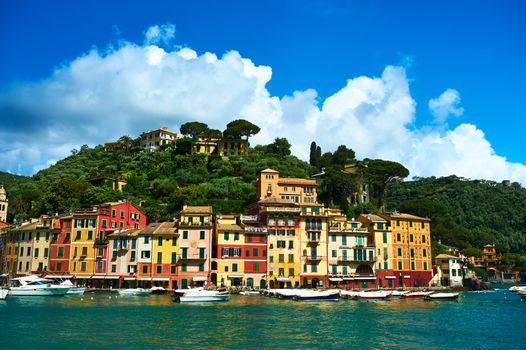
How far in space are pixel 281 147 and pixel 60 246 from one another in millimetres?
61141

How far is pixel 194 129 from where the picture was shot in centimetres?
11681

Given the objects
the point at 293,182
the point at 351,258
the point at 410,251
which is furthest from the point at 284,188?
the point at 410,251

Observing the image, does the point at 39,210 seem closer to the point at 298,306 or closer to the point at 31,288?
the point at 31,288

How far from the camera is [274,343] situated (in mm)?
29250

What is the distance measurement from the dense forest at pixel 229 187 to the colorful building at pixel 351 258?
16.6 meters

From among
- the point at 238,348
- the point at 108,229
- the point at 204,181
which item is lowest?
the point at 238,348

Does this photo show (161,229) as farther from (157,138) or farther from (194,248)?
(157,138)

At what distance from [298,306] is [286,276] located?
18.5 m

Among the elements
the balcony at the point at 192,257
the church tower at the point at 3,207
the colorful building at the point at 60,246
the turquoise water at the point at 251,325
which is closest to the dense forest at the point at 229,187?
the church tower at the point at 3,207

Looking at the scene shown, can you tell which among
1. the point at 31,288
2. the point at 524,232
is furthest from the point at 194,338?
the point at 524,232

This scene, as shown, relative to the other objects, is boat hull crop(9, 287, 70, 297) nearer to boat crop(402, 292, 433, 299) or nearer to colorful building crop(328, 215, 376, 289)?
colorful building crop(328, 215, 376, 289)

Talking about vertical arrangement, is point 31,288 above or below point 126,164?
below

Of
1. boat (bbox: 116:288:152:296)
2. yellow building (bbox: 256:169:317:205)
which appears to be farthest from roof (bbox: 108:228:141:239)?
yellow building (bbox: 256:169:317:205)

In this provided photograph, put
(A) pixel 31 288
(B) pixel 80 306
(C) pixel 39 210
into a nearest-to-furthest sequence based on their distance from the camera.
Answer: (B) pixel 80 306
(A) pixel 31 288
(C) pixel 39 210
